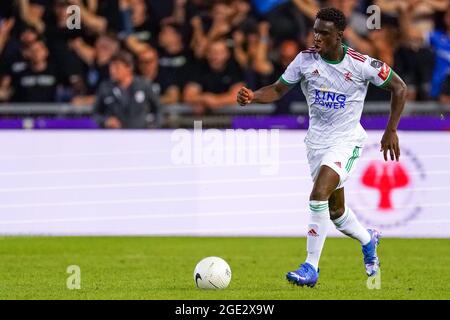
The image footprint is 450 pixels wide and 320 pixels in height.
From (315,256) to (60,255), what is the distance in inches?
165

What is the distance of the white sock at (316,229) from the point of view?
1044 cm

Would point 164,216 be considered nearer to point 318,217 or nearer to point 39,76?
point 39,76

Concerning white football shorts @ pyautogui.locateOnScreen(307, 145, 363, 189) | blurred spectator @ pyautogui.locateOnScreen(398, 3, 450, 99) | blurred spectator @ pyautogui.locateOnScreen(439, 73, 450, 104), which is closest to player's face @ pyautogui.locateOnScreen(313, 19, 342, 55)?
white football shorts @ pyautogui.locateOnScreen(307, 145, 363, 189)

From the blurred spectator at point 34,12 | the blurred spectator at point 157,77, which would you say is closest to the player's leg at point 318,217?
the blurred spectator at point 157,77

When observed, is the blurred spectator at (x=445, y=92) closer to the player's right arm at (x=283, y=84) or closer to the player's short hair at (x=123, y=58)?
the player's short hair at (x=123, y=58)

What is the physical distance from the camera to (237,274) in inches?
467

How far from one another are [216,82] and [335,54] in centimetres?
662

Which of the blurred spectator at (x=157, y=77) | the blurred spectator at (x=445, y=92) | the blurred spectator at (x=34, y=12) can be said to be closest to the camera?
the blurred spectator at (x=445, y=92)

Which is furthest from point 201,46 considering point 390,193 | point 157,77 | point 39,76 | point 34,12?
point 390,193

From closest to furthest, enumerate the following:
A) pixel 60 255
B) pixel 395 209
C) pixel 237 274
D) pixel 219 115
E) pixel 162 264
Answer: pixel 237 274 < pixel 162 264 < pixel 60 255 < pixel 395 209 < pixel 219 115

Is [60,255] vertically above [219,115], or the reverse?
[219,115]

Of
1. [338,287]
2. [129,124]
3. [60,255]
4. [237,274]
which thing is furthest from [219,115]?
[338,287]

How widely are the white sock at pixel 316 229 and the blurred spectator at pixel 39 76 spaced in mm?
8038

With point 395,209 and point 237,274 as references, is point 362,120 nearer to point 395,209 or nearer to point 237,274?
point 395,209
